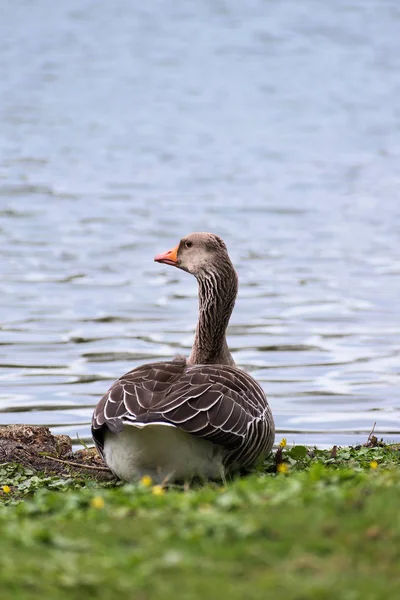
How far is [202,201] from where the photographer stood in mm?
24594

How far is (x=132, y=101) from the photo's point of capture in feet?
130

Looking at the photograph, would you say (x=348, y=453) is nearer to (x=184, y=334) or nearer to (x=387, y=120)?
(x=184, y=334)

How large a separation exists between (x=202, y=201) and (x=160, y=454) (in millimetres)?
17061

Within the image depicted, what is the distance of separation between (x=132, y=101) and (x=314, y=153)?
32.5 feet

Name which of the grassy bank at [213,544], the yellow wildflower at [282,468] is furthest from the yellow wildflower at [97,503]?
the yellow wildflower at [282,468]

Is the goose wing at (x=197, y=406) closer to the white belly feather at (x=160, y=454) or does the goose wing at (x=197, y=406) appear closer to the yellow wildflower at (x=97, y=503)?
the white belly feather at (x=160, y=454)

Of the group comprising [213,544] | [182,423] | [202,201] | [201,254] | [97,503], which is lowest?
[202,201]

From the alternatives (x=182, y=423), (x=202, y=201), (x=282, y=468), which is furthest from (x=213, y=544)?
(x=202, y=201)

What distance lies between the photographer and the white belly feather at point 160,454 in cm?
775

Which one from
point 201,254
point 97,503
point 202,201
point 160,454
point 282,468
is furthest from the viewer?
point 202,201

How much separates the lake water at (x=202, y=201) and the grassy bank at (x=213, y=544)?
5.21 m

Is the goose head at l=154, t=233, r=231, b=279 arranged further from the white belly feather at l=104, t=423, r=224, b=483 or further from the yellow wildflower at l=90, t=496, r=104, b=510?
the yellow wildflower at l=90, t=496, r=104, b=510

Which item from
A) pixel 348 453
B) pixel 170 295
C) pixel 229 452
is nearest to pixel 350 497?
pixel 229 452

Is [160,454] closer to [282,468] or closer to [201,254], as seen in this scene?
[282,468]
